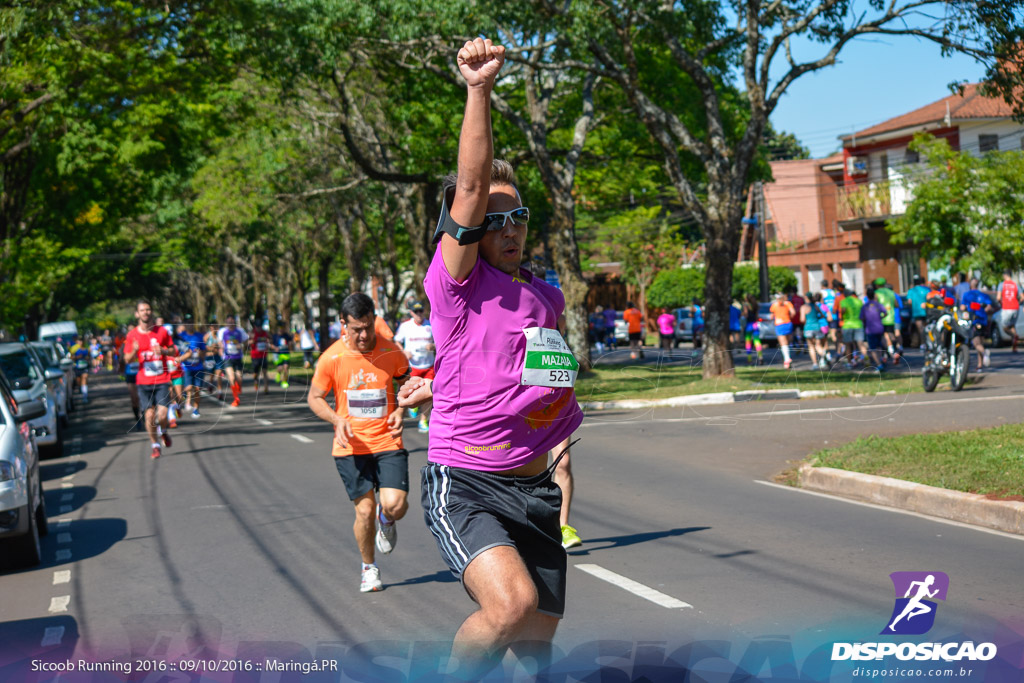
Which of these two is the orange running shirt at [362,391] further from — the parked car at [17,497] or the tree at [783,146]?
the tree at [783,146]

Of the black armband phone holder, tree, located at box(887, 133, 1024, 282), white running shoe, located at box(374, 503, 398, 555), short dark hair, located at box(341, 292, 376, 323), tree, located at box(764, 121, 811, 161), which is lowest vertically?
white running shoe, located at box(374, 503, 398, 555)

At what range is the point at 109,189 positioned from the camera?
27938mm

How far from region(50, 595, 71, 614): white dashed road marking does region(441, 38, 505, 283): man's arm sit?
4.80 meters

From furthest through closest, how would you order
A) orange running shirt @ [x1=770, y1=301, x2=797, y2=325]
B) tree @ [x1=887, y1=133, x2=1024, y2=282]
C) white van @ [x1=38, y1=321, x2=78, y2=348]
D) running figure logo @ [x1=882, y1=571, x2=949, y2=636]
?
white van @ [x1=38, y1=321, x2=78, y2=348], tree @ [x1=887, y1=133, x2=1024, y2=282], orange running shirt @ [x1=770, y1=301, x2=797, y2=325], running figure logo @ [x1=882, y1=571, x2=949, y2=636]

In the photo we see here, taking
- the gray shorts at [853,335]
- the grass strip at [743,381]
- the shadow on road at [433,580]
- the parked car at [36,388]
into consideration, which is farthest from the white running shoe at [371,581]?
the gray shorts at [853,335]

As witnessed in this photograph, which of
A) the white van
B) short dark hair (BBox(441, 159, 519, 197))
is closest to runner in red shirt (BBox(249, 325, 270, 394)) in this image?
short dark hair (BBox(441, 159, 519, 197))

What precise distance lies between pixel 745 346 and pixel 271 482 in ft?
80.8

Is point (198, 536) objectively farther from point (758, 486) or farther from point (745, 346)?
point (745, 346)

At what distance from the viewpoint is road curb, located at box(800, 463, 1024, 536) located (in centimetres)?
809

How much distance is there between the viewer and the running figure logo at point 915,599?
16.7 ft

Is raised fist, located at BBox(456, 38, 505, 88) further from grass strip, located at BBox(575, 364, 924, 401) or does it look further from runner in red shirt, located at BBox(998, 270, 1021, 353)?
runner in red shirt, located at BBox(998, 270, 1021, 353)

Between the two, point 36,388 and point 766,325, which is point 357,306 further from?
point 766,325

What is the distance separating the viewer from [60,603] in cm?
698

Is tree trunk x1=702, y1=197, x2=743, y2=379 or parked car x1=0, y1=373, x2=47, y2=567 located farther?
tree trunk x1=702, y1=197, x2=743, y2=379
